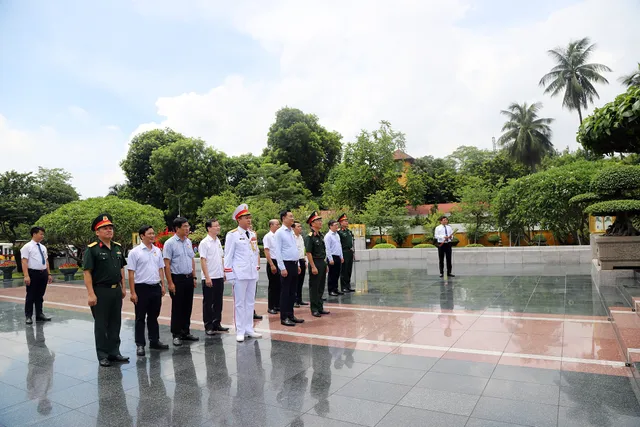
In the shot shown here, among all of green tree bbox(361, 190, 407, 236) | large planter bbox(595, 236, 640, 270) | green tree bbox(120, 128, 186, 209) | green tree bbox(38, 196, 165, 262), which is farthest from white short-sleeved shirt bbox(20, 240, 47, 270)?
green tree bbox(120, 128, 186, 209)

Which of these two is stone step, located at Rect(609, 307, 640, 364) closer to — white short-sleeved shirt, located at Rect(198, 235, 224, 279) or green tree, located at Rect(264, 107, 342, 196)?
white short-sleeved shirt, located at Rect(198, 235, 224, 279)

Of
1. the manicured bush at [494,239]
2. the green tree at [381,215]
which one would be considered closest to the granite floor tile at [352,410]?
the green tree at [381,215]

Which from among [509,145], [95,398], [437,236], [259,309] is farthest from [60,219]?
[509,145]

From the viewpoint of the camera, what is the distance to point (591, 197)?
9.55m

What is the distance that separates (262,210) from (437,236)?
16.8 metres

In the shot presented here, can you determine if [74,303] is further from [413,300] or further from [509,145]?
[509,145]

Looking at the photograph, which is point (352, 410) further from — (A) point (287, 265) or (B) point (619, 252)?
(B) point (619, 252)

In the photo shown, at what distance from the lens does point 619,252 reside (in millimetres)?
8664

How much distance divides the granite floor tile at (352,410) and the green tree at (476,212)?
2460 cm

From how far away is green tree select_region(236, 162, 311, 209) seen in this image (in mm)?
31719

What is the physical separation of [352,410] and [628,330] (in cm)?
350

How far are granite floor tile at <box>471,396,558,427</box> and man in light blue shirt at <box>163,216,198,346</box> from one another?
3.81 m

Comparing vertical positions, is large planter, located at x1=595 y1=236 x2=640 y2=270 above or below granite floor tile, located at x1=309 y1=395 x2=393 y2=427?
above

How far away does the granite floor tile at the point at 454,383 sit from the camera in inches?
141
